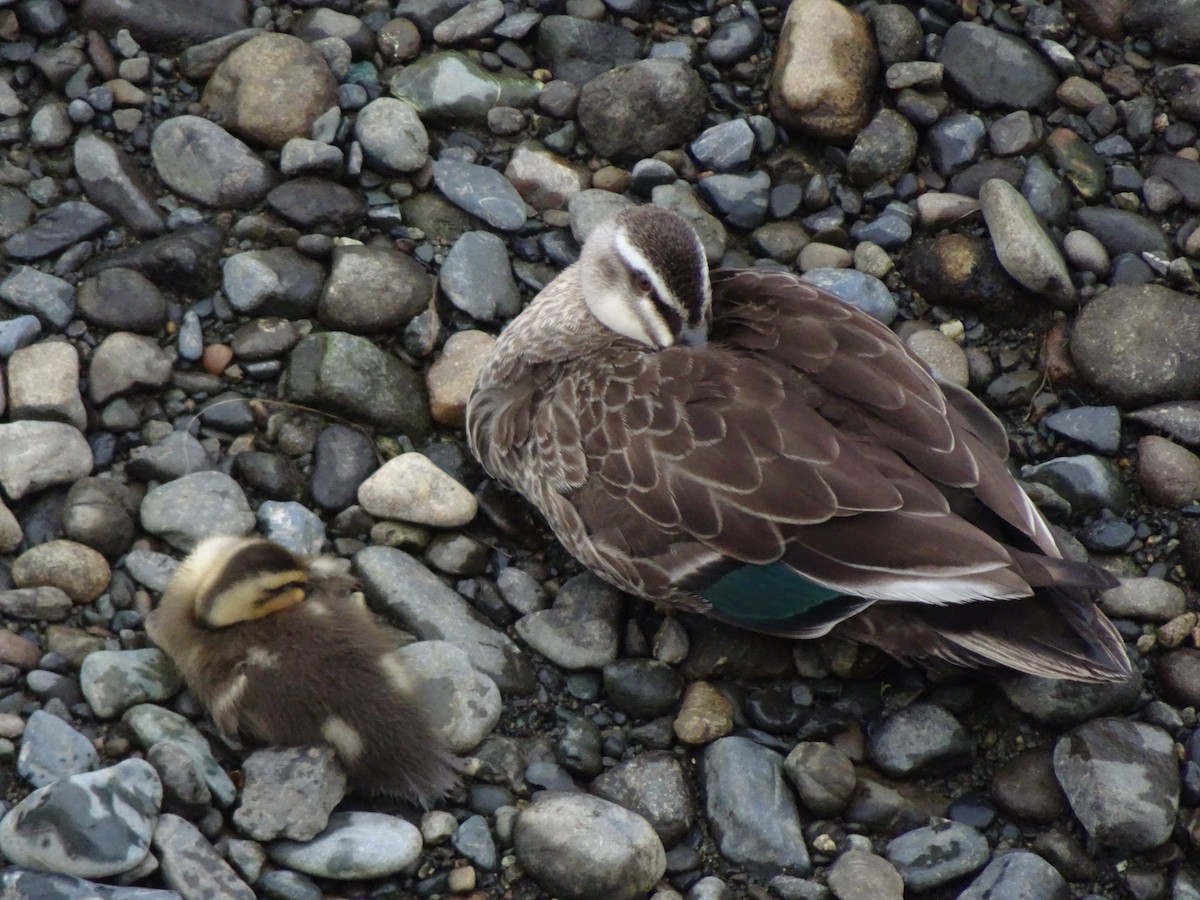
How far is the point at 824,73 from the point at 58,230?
2.85 m

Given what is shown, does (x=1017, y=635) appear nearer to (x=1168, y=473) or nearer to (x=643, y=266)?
(x=1168, y=473)

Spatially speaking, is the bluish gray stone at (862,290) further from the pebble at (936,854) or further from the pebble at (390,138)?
the pebble at (936,854)

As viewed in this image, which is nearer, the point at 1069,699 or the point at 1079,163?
the point at 1069,699

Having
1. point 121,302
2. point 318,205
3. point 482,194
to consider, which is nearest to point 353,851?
point 121,302

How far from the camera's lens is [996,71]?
5.72m

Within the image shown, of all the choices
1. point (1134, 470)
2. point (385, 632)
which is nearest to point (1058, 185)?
point (1134, 470)

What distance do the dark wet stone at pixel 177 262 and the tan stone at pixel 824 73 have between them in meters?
2.22

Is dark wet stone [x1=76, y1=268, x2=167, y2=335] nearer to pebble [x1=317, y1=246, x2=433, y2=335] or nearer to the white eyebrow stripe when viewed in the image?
pebble [x1=317, y1=246, x2=433, y2=335]

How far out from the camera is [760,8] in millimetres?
5930

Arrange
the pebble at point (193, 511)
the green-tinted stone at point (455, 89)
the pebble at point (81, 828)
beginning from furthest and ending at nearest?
the green-tinted stone at point (455, 89) < the pebble at point (193, 511) < the pebble at point (81, 828)

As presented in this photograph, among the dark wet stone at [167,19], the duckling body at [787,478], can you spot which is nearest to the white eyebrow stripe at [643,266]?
the duckling body at [787,478]

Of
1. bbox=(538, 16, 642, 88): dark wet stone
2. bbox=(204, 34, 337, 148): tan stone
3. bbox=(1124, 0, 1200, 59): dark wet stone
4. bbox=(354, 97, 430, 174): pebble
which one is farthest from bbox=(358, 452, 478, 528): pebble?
bbox=(1124, 0, 1200, 59): dark wet stone

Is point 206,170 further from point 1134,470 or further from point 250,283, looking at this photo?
point 1134,470

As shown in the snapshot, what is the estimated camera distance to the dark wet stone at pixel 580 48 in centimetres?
586
